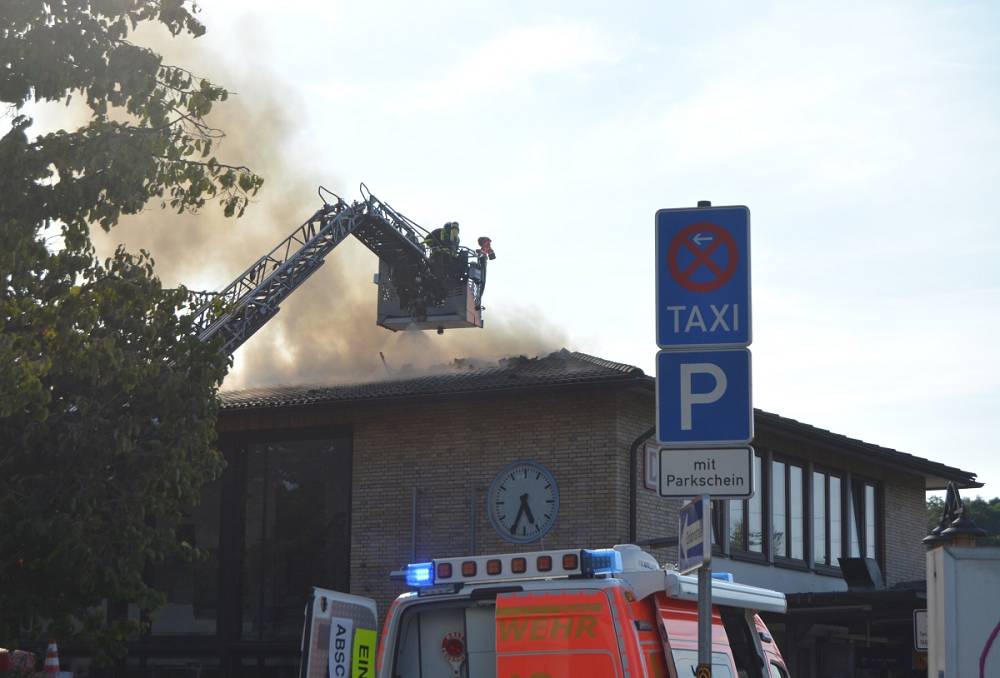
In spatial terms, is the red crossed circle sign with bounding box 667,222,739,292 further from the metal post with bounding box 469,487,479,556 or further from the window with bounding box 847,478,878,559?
the window with bounding box 847,478,878,559

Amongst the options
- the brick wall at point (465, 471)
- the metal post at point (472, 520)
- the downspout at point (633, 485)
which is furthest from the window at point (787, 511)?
the metal post at point (472, 520)

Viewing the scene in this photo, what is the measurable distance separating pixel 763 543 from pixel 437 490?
6082 mm

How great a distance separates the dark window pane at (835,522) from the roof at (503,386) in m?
0.86

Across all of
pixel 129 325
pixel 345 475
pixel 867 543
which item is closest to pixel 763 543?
pixel 867 543

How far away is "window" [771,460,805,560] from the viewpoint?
2575cm

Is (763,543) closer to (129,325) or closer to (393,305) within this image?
(393,305)

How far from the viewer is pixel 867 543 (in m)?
29.0

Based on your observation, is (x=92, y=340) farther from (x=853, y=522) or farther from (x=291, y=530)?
(x=853, y=522)

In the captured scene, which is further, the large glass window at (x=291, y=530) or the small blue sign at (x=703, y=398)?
the large glass window at (x=291, y=530)

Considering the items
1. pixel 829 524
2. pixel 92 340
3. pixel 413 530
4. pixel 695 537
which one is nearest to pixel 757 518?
pixel 829 524

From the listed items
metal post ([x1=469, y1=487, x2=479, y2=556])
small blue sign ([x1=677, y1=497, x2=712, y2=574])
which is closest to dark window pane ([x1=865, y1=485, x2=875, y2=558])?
metal post ([x1=469, y1=487, x2=479, y2=556])

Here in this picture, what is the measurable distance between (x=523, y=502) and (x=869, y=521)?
9.85 metres

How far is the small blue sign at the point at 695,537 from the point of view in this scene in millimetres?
5859

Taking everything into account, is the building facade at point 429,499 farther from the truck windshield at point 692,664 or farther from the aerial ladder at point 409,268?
the truck windshield at point 692,664
